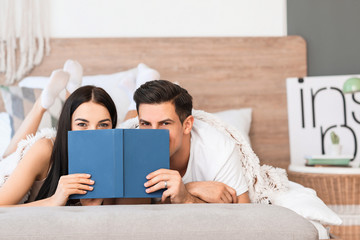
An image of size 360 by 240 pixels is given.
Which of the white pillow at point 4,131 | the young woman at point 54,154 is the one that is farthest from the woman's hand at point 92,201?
the white pillow at point 4,131

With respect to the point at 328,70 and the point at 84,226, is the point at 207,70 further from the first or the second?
the point at 84,226

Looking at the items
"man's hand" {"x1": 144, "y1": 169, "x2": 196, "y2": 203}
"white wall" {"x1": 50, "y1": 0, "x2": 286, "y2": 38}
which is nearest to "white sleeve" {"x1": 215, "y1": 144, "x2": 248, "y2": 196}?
"man's hand" {"x1": 144, "y1": 169, "x2": 196, "y2": 203}

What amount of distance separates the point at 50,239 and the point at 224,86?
1.82 meters

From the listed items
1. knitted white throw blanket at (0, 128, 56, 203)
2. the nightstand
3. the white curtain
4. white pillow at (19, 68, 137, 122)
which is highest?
the white curtain

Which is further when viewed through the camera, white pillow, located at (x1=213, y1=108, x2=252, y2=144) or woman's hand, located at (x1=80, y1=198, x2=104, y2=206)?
white pillow, located at (x1=213, y1=108, x2=252, y2=144)

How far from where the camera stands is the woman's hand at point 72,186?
1.12 m

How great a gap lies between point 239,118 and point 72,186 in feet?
4.44

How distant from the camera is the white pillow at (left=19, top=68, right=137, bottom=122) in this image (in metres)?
2.14

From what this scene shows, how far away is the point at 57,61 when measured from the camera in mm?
2434

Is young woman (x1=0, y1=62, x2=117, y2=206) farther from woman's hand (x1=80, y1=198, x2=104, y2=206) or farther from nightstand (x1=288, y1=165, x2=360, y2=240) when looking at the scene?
nightstand (x1=288, y1=165, x2=360, y2=240)

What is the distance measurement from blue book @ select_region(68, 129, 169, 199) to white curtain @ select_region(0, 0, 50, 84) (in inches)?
55.0

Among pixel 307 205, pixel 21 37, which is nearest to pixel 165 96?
pixel 307 205

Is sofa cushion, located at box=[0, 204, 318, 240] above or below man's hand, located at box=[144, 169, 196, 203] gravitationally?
below

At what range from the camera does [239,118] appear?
2324mm
